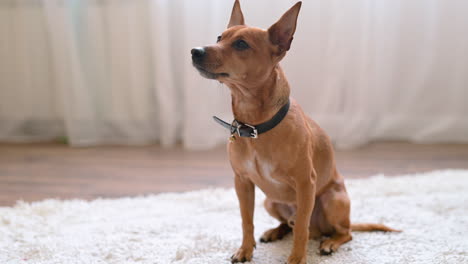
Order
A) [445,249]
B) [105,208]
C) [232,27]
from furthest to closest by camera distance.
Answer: [105,208], [445,249], [232,27]

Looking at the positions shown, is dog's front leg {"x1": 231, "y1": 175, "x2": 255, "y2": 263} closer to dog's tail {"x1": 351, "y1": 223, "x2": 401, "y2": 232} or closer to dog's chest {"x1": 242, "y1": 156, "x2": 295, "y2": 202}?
dog's chest {"x1": 242, "y1": 156, "x2": 295, "y2": 202}

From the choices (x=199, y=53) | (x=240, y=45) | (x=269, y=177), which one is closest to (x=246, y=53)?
(x=240, y=45)

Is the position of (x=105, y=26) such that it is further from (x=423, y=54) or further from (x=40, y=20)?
(x=423, y=54)

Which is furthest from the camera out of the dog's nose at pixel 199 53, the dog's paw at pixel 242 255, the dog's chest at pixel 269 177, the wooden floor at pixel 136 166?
the wooden floor at pixel 136 166

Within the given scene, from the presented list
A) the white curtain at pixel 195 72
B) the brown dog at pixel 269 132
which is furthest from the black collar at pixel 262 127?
the white curtain at pixel 195 72

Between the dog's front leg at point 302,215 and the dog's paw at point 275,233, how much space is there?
0.69 ft

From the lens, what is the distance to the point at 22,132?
10.6ft

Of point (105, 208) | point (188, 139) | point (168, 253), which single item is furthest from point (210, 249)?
point (188, 139)

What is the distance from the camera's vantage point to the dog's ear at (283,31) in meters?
1.24

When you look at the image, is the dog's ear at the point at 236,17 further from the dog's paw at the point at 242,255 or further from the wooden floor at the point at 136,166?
the wooden floor at the point at 136,166

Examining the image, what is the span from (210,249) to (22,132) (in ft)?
7.49

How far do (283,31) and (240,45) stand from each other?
0.42 feet

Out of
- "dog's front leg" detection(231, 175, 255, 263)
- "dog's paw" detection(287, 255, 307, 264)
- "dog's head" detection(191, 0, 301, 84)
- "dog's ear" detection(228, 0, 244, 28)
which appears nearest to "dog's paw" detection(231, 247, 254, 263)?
"dog's front leg" detection(231, 175, 255, 263)

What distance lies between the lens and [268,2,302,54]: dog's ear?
1.24m
